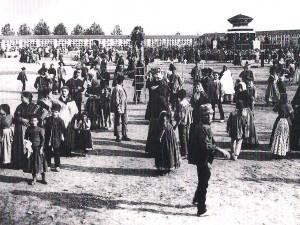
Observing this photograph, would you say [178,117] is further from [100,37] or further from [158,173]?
[100,37]

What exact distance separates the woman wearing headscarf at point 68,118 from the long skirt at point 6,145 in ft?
4.20

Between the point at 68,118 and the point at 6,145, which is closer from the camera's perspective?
the point at 6,145

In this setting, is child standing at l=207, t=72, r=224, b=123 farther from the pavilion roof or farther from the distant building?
the distant building

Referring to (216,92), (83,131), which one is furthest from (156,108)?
(216,92)

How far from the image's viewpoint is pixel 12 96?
802 inches

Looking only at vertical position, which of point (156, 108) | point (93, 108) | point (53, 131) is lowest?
point (53, 131)

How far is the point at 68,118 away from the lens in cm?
1001

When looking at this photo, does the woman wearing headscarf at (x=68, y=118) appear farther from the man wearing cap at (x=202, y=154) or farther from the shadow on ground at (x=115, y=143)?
the man wearing cap at (x=202, y=154)

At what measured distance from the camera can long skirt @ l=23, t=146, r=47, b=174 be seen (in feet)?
26.1

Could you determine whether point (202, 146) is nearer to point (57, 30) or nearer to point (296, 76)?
point (296, 76)

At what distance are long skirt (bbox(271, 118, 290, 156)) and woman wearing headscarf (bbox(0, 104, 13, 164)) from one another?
5.59 m

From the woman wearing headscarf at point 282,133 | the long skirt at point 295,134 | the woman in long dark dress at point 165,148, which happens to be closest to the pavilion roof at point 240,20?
the long skirt at point 295,134

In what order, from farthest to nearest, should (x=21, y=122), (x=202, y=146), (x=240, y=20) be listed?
(x=240, y=20) → (x=21, y=122) → (x=202, y=146)

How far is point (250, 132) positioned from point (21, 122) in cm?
523
